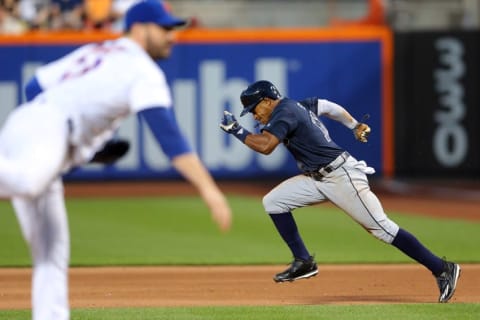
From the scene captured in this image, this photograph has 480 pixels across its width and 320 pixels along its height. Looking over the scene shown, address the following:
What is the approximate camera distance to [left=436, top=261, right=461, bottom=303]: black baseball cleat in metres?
8.36

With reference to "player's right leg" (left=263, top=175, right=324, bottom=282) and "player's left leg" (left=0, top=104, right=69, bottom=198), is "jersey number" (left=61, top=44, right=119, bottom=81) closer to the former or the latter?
"player's left leg" (left=0, top=104, right=69, bottom=198)

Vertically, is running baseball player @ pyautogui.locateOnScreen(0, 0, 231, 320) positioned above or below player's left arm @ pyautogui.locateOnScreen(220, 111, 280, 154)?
above

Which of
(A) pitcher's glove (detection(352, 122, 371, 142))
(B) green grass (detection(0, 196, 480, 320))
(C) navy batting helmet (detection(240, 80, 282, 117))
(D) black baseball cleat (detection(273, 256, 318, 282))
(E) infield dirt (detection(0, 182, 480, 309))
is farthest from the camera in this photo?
(A) pitcher's glove (detection(352, 122, 371, 142))

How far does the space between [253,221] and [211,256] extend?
2947 mm

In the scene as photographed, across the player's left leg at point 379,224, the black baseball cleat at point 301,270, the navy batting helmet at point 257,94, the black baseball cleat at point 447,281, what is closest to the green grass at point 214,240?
the black baseball cleat at point 447,281

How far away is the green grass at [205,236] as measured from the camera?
1187 cm

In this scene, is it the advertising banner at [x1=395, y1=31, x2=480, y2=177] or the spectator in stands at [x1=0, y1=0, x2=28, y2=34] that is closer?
the advertising banner at [x1=395, y1=31, x2=480, y2=177]

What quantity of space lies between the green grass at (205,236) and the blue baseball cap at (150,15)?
6087mm

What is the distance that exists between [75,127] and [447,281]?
389 cm

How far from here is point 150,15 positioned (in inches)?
221

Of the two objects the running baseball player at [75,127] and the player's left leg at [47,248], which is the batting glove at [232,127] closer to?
the running baseball player at [75,127]

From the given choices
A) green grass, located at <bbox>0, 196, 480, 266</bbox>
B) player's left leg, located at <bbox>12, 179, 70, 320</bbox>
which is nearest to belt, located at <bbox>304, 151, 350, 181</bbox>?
green grass, located at <bbox>0, 196, 480, 266</bbox>

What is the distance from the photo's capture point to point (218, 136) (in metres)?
18.9

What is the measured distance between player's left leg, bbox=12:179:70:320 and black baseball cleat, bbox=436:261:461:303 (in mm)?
3627
